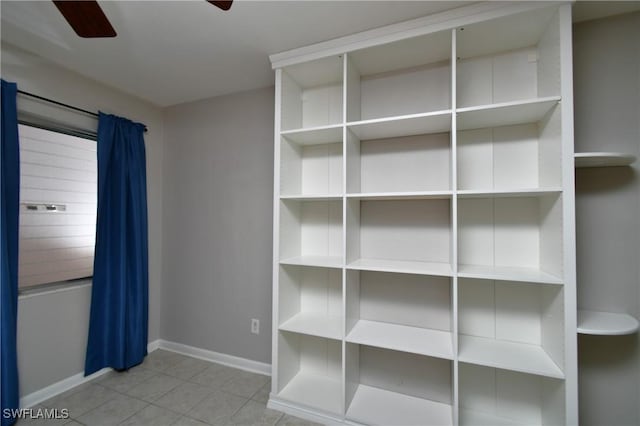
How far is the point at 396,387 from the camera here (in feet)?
5.97

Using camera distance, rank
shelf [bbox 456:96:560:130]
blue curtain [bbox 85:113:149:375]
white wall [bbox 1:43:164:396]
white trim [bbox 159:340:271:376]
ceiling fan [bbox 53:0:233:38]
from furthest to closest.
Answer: white trim [bbox 159:340:271:376], blue curtain [bbox 85:113:149:375], white wall [bbox 1:43:164:396], shelf [bbox 456:96:560:130], ceiling fan [bbox 53:0:233:38]

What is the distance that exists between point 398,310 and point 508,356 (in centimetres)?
62

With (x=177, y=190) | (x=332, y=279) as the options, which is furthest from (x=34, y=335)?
(x=332, y=279)

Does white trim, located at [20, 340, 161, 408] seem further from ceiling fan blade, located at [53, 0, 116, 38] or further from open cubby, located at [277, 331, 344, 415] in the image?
ceiling fan blade, located at [53, 0, 116, 38]

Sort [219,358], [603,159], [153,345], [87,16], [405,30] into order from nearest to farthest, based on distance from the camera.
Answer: [87,16], [603,159], [405,30], [219,358], [153,345]

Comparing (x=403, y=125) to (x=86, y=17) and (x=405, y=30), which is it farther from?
(x=86, y=17)

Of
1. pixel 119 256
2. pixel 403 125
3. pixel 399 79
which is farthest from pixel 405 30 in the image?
pixel 119 256

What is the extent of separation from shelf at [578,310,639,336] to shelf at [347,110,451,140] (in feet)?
3.98

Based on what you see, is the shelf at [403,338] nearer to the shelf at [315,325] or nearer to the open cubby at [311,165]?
the shelf at [315,325]

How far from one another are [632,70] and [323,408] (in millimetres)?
2569

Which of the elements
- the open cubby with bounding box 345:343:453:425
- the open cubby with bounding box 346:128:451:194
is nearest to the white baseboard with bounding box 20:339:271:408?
the open cubby with bounding box 345:343:453:425

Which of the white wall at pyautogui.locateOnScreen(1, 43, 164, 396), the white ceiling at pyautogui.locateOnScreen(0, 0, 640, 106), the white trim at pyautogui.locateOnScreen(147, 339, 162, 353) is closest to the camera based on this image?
the white ceiling at pyautogui.locateOnScreen(0, 0, 640, 106)

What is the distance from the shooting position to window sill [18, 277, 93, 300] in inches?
72.0

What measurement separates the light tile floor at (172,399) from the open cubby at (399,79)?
203 centimetres
